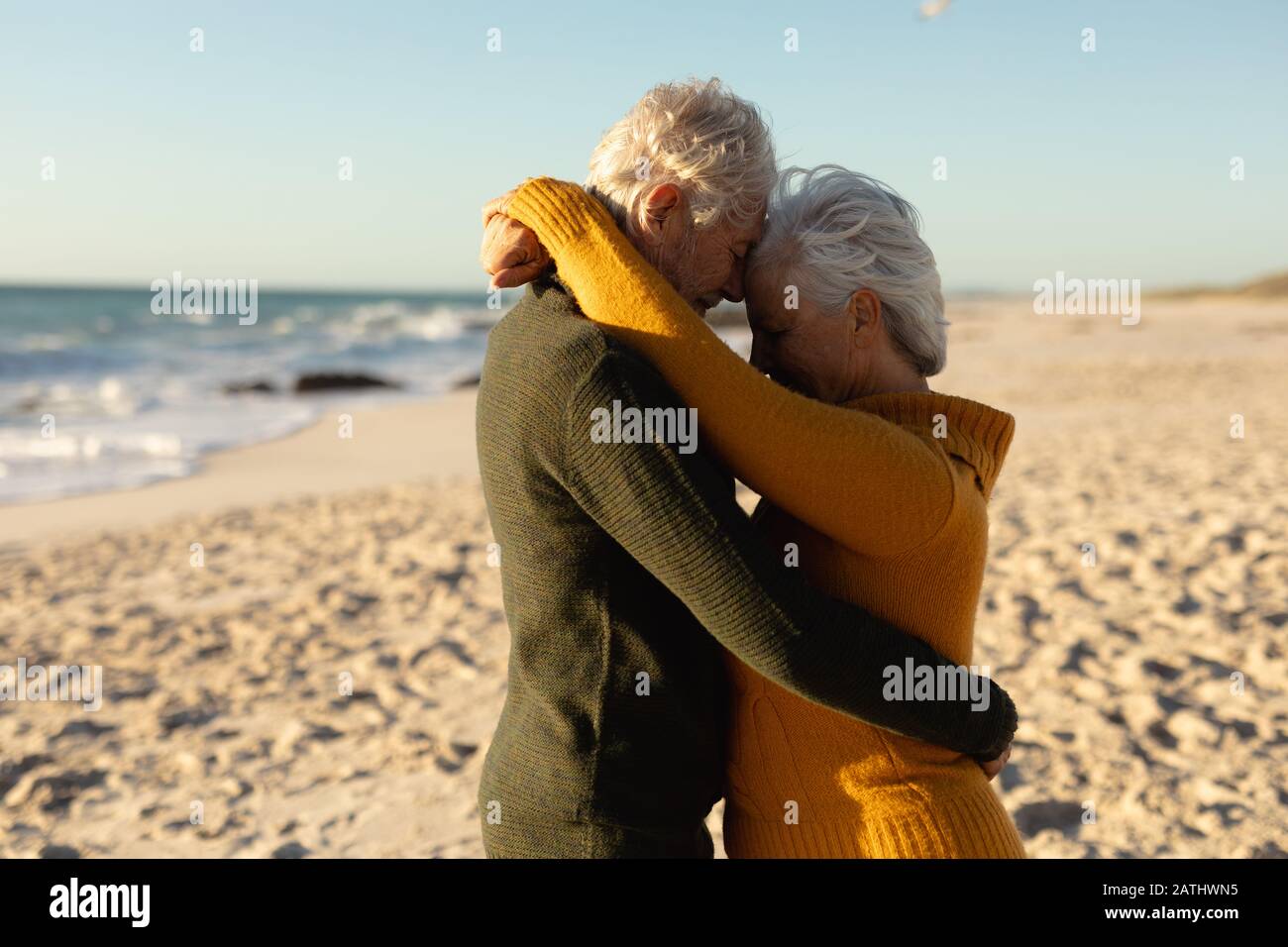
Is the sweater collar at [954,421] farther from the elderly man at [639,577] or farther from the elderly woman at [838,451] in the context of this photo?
the elderly man at [639,577]

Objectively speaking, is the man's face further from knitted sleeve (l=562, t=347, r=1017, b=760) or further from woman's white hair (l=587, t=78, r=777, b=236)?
knitted sleeve (l=562, t=347, r=1017, b=760)

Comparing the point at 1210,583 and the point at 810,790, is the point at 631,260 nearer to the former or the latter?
the point at 810,790

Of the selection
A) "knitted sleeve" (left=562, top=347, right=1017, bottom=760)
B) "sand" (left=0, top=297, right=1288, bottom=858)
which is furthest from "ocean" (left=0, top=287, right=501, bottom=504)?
"knitted sleeve" (left=562, top=347, right=1017, bottom=760)

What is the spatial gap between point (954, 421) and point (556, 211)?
69cm

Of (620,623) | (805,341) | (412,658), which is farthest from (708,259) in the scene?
(412,658)

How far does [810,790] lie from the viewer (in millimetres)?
1688

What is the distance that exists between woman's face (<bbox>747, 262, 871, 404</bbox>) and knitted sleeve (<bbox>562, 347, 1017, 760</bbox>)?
0.36 metres

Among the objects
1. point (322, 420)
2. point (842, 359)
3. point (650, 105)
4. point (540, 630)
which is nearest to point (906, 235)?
point (842, 359)

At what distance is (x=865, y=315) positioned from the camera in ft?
5.64

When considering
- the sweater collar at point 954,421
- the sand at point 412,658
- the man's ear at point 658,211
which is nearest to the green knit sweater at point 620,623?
the man's ear at point 658,211

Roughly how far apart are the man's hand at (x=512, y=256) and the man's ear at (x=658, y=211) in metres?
0.15

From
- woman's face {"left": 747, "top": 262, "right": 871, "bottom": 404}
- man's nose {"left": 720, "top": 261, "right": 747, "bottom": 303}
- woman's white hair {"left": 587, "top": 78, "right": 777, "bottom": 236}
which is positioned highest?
woman's white hair {"left": 587, "top": 78, "right": 777, "bottom": 236}

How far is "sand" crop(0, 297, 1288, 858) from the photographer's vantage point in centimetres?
363

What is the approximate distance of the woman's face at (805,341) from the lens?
1.73 m
